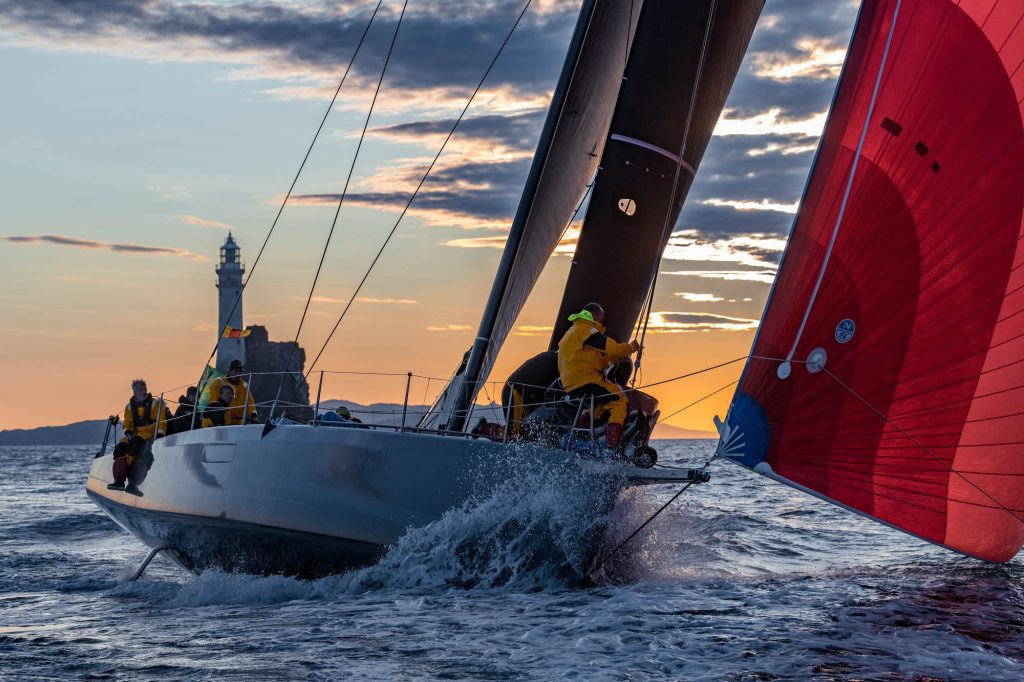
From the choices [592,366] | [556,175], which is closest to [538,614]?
[592,366]

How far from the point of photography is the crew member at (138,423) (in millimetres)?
11531

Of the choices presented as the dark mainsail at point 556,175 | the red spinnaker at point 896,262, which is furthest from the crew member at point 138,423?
the red spinnaker at point 896,262

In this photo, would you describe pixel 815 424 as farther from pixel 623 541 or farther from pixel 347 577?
pixel 347 577

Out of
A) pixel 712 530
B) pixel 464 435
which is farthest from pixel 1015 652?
pixel 712 530

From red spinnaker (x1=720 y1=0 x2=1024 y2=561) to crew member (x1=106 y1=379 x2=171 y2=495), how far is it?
6.92m

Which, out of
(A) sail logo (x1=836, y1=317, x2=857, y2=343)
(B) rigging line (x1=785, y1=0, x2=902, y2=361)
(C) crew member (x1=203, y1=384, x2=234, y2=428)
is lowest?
(C) crew member (x1=203, y1=384, x2=234, y2=428)

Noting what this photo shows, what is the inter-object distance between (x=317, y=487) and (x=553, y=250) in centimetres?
309

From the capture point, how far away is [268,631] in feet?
21.2

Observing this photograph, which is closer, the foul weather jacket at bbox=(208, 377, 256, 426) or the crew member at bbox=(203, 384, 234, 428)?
the crew member at bbox=(203, 384, 234, 428)

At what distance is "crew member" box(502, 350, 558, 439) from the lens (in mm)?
8125

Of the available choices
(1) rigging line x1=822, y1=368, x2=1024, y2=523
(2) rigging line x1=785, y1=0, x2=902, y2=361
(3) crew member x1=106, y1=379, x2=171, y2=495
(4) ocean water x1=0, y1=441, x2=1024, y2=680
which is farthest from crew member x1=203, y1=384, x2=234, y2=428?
(1) rigging line x1=822, y1=368, x2=1024, y2=523

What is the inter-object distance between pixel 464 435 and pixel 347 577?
4.35ft

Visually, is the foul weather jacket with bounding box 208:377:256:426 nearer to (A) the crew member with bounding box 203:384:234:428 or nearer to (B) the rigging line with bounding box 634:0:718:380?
(A) the crew member with bounding box 203:384:234:428

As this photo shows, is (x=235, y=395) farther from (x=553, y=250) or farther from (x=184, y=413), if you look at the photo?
(x=553, y=250)
